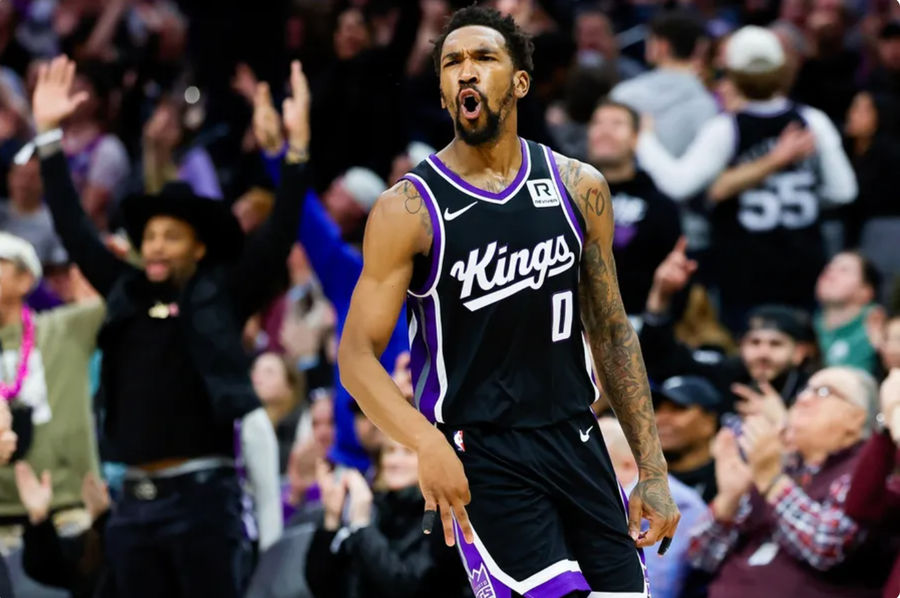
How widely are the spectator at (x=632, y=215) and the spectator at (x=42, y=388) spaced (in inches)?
97.7

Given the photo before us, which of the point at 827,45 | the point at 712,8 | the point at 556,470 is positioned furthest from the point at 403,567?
the point at 712,8

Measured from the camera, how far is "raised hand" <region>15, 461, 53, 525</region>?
7.12m

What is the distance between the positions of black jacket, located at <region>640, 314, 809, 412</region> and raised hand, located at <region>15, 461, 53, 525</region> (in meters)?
2.74

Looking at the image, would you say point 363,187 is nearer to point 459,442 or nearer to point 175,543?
point 175,543

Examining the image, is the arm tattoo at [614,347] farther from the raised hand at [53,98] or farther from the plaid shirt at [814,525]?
the raised hand at [53,98]

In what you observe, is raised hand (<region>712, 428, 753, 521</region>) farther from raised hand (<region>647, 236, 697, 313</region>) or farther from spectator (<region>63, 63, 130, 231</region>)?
Answer: spectator (<region>63, 63, 130, 231</region>)

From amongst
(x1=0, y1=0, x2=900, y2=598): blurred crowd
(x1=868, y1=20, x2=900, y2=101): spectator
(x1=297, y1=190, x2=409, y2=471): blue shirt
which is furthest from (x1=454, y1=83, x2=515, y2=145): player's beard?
(x1=868, y1=20, x2=900, y2=101): spectator

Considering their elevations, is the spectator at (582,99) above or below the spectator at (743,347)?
above

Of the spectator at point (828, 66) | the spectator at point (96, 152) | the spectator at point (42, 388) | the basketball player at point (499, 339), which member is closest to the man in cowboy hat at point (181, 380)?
the spectator at point (42, 388)

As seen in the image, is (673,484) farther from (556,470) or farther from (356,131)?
(356,131)

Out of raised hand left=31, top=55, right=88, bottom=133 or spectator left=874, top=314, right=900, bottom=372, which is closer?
spectator left=874, top=314, right=900, bottom=372

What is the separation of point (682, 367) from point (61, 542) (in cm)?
296

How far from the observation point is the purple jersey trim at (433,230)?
14.4ft

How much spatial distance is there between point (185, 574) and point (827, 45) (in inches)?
243
